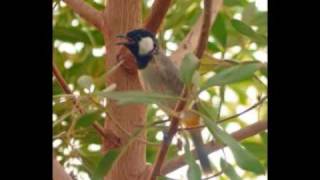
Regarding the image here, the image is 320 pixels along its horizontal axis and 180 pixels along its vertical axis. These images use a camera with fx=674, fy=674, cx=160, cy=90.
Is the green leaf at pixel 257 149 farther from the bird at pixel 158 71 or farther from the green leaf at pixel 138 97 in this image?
the green leaf at pixel 138 97

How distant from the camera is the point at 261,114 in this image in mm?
674

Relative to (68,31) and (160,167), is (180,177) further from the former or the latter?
(68,31)

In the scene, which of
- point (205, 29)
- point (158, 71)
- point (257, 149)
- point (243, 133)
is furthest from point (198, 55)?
point (158, 71)

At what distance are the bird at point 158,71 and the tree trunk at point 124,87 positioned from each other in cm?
1

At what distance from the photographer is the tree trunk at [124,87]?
75cm

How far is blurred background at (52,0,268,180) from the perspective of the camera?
0.70m

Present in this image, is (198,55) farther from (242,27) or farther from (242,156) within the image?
(242,27)

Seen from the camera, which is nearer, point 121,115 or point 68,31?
point 121,115

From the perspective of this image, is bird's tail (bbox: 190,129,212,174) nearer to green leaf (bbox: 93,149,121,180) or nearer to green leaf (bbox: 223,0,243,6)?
green leaf (bbox: 93,149,121,180)

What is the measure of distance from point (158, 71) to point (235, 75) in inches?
19.8

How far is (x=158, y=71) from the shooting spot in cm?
107
